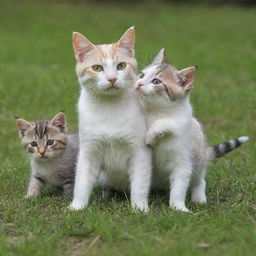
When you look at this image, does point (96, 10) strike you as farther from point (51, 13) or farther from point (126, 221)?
point (126, 221)

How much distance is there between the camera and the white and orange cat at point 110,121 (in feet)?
16.9

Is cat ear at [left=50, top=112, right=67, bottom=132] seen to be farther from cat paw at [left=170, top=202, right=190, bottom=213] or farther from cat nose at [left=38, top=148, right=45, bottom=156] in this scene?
cat paw at [left=170, top=202, right=190, bottom=213]

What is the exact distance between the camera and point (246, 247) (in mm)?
4285

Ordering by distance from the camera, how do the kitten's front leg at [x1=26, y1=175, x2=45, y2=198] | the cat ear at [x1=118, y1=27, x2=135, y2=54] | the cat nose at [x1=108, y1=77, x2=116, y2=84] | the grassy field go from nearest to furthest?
1. the grassy field
2. the cat nose at [x1=108, y1=77, x2=116, y2=84]
3. the cat ear at [x1=118, y1=27, x2=135, y2=54]
4. the kitten's front leg at [x1=26, y1=175, x2=45, y2=198]

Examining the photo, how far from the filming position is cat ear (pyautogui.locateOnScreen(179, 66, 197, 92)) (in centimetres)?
529

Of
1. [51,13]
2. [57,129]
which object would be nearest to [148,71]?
[57,129]

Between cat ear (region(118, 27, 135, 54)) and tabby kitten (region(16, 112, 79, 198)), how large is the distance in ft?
4.31

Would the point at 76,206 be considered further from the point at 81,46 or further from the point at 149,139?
the point at 81,46

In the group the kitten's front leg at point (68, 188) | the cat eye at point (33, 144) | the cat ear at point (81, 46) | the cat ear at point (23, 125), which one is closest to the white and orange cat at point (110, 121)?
the cat ear at point (81, 46)

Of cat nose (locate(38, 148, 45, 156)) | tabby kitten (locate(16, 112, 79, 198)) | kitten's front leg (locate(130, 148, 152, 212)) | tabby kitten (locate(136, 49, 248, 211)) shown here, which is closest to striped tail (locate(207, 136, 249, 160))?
tabby kitten (locate(136, 49, 248, 211))

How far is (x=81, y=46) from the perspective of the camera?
5336 mm

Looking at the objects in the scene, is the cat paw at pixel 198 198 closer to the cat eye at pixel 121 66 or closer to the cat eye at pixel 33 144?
the cat eye at pixel 121 66

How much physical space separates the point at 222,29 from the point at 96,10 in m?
5.92

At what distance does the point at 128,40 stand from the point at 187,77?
25.5 inches
